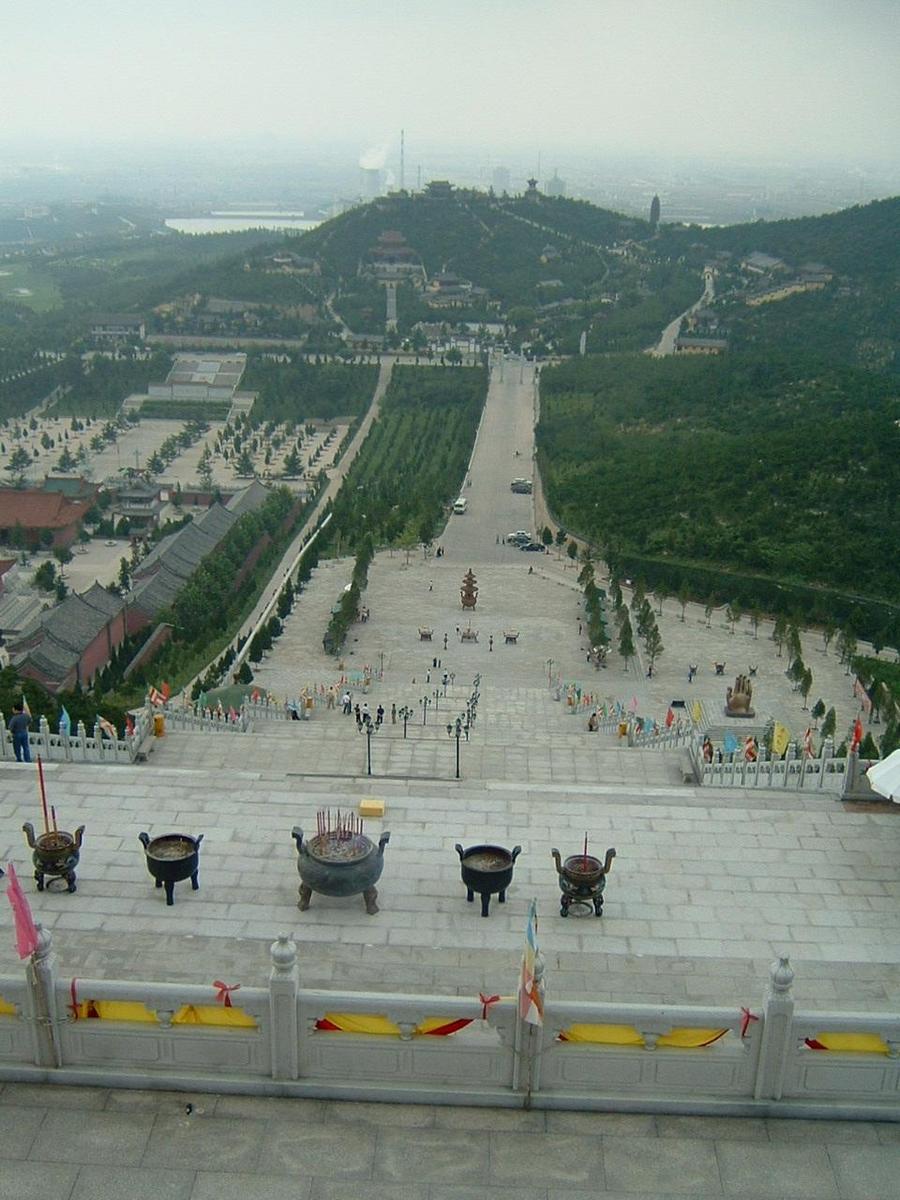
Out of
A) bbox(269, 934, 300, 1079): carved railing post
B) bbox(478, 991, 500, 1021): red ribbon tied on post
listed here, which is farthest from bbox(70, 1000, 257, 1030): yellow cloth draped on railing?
bbox(478, 991, 500, 1021): red ribbon tied on post

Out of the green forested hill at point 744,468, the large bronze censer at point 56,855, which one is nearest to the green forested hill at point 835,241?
the green forested hill at point 744,468

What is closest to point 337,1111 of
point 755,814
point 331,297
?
point 755,814

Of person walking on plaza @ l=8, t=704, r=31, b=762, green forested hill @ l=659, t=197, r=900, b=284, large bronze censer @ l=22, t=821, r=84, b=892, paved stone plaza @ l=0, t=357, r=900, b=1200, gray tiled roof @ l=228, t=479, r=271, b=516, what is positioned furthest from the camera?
green forested hill @ l=659, t=197, r=900, b=284

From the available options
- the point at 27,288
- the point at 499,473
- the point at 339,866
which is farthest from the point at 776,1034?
the point at 27,288

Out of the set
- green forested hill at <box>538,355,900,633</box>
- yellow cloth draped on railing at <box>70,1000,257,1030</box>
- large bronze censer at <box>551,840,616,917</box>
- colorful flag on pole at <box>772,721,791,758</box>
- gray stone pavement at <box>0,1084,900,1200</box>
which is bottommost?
green forested hill at <box>538,355,900,633</box>

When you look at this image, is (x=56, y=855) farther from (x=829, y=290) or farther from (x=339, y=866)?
(x=829, y=290)

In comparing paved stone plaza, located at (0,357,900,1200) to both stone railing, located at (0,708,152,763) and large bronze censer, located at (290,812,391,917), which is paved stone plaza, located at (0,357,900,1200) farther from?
stone railing, located at (0,708,152,763)
